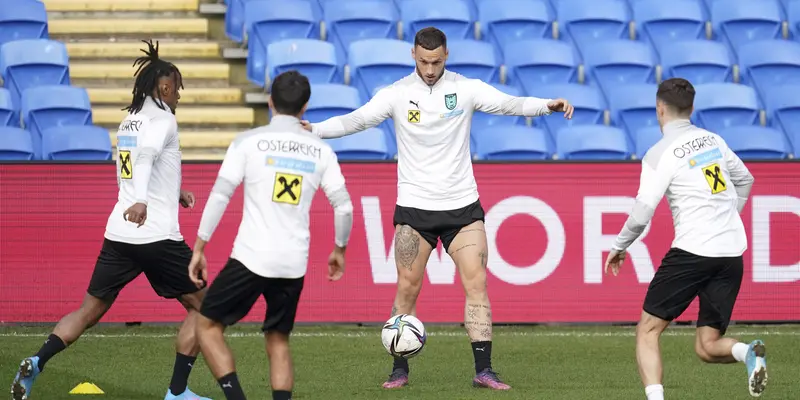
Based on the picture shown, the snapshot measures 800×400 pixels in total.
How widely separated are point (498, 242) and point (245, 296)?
558 cm

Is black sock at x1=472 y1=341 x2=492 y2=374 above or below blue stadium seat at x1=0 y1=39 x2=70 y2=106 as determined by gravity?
below

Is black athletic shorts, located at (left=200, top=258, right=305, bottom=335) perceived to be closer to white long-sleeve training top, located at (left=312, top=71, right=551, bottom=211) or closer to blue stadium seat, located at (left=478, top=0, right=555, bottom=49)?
white long-sleeve training top, located at (left=312, top=71, right=551, bottom=211)

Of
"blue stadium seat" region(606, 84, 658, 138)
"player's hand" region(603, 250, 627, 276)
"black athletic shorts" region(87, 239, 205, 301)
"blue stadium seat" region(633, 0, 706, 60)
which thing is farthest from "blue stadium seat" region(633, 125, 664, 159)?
"black athletic shorts" region(87, 239, 205, 301)

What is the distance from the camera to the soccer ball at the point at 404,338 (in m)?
8.38

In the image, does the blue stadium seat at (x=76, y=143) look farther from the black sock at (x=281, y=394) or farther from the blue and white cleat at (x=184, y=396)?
the black sock at (x=281, y=394)

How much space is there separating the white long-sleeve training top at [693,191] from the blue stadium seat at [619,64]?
Answer: 891 cm

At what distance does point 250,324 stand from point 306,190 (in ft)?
18.6

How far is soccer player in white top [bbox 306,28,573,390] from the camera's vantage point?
8641 mm

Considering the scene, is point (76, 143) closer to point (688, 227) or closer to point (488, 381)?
point (488, 381)

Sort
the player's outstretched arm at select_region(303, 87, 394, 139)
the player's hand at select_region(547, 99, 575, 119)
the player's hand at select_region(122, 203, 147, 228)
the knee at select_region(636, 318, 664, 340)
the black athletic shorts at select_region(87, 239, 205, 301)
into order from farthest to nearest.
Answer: the player's outstretched arm at select_region(303, 87, 394, 139)
the player's hand at select_region(547, 99, 575, 119)
the black athletic shorts at select_region(87, 239, 205, 301)
the player's hand at select_region(122, 203, 147, 228)
the knee at select_region(636, 318, 664, 340)

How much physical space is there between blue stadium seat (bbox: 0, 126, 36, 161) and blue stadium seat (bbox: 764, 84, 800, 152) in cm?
843

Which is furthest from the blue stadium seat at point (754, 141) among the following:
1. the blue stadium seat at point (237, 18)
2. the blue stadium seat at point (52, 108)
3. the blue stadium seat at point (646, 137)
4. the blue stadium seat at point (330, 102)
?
the blue stadium seat at point (52, 108)

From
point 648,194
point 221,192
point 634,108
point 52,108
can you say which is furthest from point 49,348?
point 634,108

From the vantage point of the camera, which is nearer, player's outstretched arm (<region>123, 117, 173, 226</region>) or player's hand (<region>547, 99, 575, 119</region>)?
player's outstretched arm (<region>123, 117, 173, 226</region>)
